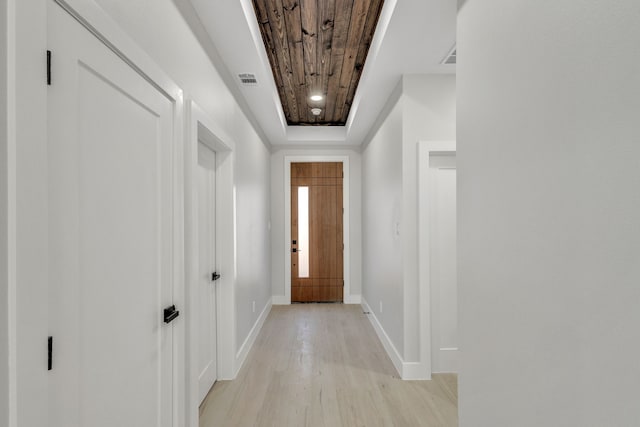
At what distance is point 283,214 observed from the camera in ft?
17.0

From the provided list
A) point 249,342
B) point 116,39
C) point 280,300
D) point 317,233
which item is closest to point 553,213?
point 116,39

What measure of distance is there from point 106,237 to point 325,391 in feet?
6.82

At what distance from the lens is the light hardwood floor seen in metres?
2.19

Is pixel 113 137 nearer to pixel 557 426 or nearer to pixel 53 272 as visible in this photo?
pixel 53 272

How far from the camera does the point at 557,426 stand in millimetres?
913

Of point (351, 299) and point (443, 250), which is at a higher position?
point (443, 250)

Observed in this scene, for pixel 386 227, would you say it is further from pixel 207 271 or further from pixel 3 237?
pixel 3 237

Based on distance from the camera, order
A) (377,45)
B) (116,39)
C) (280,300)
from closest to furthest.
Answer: (116,39) → (377,45) → (280,300)

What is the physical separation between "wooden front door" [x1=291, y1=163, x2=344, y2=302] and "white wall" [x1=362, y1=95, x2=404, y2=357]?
2.02 ft

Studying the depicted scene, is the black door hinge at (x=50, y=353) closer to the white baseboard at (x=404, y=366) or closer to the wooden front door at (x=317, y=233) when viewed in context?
the white baseboard at (x=404, y=366)

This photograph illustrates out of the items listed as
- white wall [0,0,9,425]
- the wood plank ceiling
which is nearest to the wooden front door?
the wood plank ceiling

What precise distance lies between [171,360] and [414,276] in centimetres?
191

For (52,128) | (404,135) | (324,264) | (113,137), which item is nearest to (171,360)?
(113,137)

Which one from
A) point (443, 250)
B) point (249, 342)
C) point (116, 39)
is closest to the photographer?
point (116, 39)
